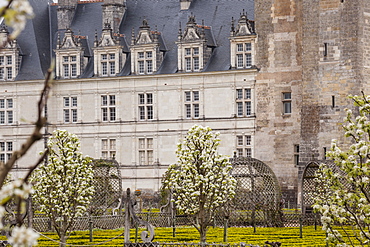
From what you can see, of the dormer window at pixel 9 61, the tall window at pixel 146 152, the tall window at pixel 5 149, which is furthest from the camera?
the tall window at pixel 5 149

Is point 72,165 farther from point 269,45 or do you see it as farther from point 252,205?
point 269,45

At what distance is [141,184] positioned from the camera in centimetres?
4947

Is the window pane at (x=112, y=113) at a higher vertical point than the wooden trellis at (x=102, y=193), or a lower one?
higher

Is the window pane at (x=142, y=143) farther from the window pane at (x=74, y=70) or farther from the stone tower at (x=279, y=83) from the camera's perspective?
the stone tower at (x=279, y=83)

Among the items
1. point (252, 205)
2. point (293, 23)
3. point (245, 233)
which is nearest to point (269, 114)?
point (293, 23)

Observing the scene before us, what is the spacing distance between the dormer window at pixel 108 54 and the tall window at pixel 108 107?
127 cm

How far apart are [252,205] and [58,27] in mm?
23406

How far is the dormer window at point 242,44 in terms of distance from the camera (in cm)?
4700

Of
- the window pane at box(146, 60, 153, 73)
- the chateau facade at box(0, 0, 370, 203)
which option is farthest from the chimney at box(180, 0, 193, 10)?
the window pane at box(146, 60, 153, 73)

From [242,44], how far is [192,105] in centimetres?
423

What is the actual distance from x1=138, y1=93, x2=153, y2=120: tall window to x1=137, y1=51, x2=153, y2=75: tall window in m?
1.27

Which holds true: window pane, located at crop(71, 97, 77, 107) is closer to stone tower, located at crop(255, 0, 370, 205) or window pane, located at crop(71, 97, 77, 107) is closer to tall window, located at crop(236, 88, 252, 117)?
tall window, located at crop(236, 88, 252, 117)

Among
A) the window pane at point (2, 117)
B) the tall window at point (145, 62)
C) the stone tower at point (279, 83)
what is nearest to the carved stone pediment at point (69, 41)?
the tall window at point (145, 62)

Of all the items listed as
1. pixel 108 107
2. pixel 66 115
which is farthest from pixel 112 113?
pixel 66 115
